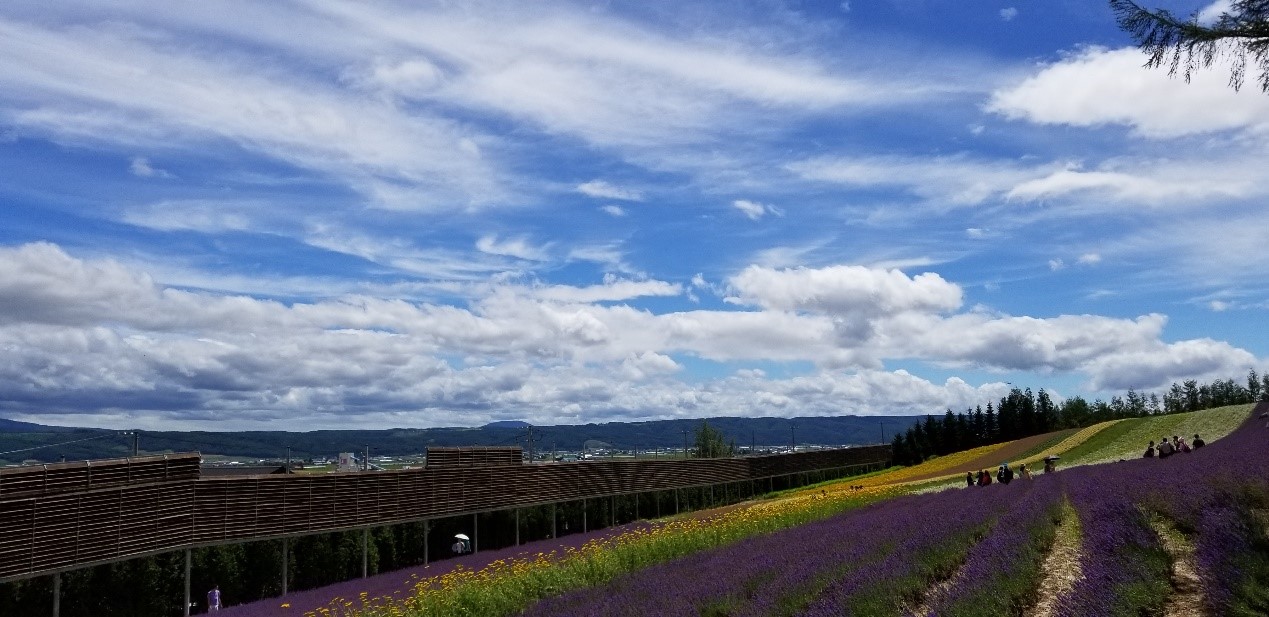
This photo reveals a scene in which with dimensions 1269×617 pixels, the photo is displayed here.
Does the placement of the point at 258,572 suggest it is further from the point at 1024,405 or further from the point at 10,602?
the point at 1024,405

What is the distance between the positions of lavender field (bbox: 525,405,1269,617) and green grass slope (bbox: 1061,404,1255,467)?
4052 cm

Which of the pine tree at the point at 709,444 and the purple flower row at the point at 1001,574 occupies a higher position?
the purple flower row at the point at 1001,574

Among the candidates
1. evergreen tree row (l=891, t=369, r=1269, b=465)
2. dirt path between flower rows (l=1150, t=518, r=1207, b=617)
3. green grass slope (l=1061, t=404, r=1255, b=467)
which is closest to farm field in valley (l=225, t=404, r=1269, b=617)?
dirt path between flower rows (l=1150, t=518, r=1207, b=617)

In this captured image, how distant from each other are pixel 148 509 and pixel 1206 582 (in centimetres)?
2067

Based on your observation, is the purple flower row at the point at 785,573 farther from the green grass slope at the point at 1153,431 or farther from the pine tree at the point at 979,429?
the pine tree at the point at 979,429

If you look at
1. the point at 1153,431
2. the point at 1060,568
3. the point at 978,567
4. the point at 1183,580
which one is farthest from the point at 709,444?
the point at 1183,580

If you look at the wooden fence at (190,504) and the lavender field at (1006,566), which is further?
the wooden fence at (190,504)

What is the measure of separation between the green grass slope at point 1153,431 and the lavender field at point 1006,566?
40521 millimetres

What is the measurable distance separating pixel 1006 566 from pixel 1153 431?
6288 centimetres

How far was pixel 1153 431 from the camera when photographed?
62.7 m

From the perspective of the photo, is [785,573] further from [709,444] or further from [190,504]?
[709,444]

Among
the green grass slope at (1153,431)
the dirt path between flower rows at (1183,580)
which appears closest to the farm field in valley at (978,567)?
the dirt path between flower rows at (1183,580)

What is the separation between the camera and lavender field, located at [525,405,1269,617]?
7.45 meters

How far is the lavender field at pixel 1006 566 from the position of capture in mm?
7449
